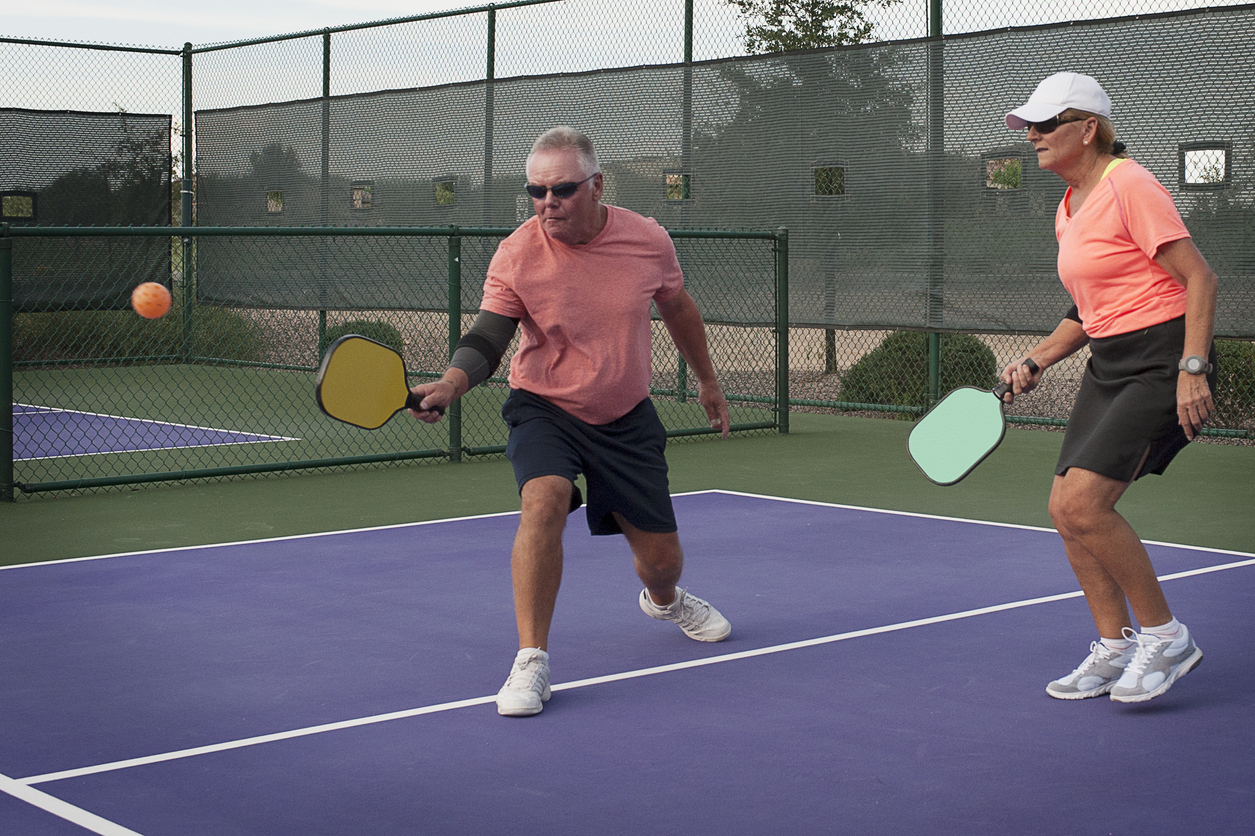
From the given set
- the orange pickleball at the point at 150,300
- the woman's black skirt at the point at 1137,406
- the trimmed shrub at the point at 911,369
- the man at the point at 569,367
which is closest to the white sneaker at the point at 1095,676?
the woman's black skirt at the point at 1137,406

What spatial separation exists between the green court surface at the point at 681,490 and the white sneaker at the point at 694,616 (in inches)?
69.4

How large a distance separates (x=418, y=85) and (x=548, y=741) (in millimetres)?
11210

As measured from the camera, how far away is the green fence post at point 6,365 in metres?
7.55

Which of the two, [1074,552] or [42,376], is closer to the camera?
[1074,552]

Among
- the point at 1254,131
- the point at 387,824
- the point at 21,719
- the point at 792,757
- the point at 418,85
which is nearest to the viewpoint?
the point at 387,824

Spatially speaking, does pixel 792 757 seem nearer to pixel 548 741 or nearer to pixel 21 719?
pixel 548 741

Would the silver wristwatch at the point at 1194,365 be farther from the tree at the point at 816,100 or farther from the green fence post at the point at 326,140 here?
the green fence post at the point at 326,140

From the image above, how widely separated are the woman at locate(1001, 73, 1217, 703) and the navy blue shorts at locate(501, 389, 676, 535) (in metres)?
1.14

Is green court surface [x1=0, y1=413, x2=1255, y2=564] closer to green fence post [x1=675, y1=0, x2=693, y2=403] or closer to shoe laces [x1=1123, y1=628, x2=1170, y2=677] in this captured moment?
shoe laces [x1=1123, y1=628, x2=1170, y2=677]

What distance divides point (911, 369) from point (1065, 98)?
758 centimetres

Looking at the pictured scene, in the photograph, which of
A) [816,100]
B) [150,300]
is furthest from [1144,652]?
[150,300]

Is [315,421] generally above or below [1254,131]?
below

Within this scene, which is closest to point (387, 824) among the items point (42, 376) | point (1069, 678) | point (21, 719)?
point (21, 719)

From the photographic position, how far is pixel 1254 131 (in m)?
9.23
